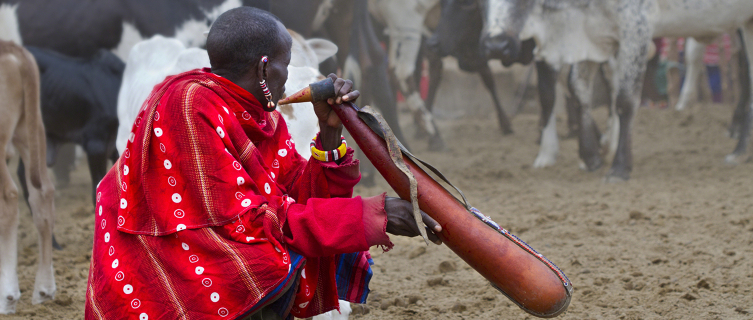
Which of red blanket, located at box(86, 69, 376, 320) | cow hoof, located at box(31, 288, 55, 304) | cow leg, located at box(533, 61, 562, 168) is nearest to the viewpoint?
red blanket, located at box(86, 69, 376, 320)

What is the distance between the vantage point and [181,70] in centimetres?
305

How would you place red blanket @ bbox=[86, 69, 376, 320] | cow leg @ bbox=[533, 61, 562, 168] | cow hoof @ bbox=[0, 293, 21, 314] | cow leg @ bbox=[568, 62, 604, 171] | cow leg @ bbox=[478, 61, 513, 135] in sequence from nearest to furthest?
red blanket @ bbox=[86, 69, 376, 320], cow hoof @ bbox=[0, 293, 21, 314], cow leg @ bbox=[568, 62, 604, 171], cow leg @ bbox=[533, 61, 562, 168], cow leg @ bbox=[478, 61, 513, 135]

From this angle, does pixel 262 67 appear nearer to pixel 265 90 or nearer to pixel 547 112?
pixel 265 90

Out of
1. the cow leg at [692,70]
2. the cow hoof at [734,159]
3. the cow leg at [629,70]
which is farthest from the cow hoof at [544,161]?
the cow leg at [692,70]

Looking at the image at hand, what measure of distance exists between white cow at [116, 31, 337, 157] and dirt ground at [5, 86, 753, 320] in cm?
79

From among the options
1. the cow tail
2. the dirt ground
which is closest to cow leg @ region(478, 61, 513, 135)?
the dirt ground

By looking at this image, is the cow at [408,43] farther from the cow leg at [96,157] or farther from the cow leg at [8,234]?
the cow leg at [8,234]

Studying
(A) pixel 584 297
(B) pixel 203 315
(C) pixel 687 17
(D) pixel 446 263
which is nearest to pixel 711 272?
(A) pixel 584 297

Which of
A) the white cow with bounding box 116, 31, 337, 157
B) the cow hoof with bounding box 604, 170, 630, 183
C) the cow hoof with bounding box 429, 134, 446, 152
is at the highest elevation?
the white cow with bounding box 116, 31, 337, 157

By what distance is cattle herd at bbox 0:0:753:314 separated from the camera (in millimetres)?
3141

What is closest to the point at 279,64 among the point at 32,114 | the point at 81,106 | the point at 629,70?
the point at 32,114

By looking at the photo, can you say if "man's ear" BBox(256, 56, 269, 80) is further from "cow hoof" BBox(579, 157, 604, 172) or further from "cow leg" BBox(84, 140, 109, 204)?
"cow hoof" BBox(579, 157, 604, 172)

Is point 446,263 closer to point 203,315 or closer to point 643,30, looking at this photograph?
point 203,315

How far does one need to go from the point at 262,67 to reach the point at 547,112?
5032 mm
